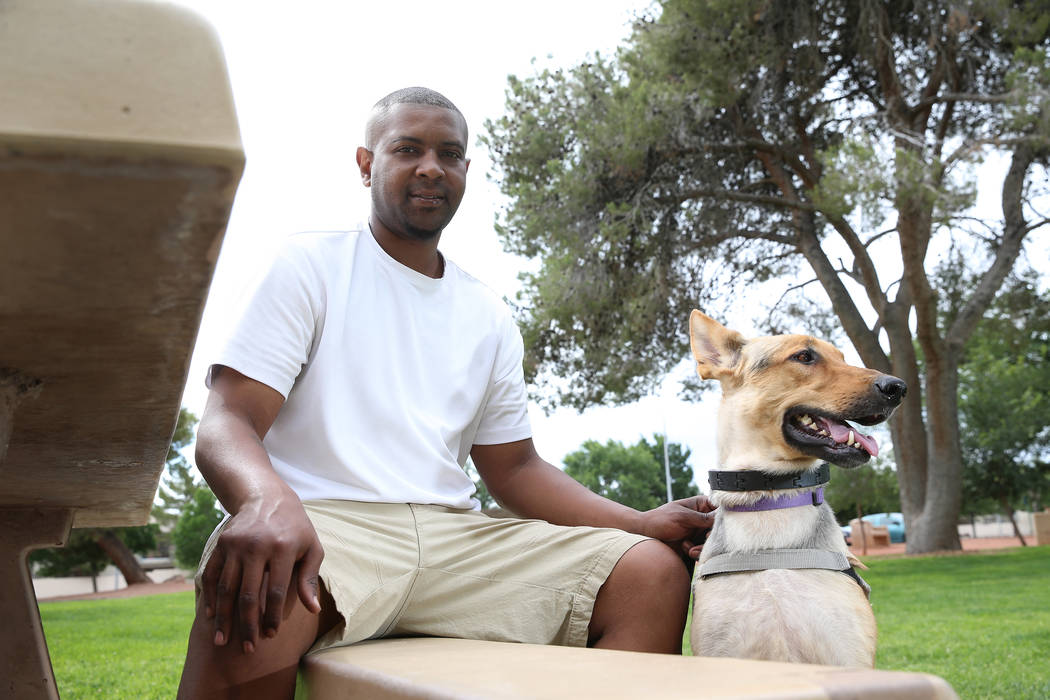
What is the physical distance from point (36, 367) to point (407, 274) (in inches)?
55.7

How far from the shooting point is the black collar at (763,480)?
286 cm

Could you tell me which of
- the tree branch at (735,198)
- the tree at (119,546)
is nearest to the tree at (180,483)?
the tree at (119,546)

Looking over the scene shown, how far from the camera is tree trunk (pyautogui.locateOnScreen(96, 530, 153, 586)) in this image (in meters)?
36.8

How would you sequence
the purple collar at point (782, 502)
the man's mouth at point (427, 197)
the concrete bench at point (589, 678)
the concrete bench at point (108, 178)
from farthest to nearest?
1. the purple collar at point (782, 502)
2. the man's mouth at point (427, 197)
3. the concrete bench at point (589, 678)
4. the concrete bench at point (108, 178)

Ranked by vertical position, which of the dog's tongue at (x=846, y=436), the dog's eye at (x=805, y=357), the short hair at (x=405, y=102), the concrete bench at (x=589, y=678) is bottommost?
the concrete bench at (x=589, y=678)

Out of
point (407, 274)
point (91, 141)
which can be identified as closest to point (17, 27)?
point (91, 141)

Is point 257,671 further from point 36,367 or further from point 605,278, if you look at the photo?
point 605,278

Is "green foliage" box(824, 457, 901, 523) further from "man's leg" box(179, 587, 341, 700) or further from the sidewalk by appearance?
"man's leg" box(179, 587, 341, 700)

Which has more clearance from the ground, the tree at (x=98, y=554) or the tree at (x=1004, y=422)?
the tree at (x=1004, y=422)

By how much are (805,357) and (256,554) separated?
2239mm

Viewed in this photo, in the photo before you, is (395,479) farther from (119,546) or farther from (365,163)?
(119,546)

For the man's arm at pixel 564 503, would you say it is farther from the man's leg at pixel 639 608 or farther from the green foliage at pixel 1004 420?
the green foliage at pixel 1004 420

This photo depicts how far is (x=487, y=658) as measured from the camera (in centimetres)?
134

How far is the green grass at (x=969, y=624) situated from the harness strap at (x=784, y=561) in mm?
2057
